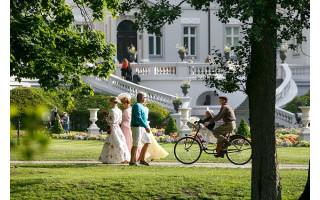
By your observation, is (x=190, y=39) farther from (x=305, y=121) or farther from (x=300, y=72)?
(x=305, y=121)

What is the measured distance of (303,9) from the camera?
9195mm

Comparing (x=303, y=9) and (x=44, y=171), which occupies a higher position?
(x=303, y=9)

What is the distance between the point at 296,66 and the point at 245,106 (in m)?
4.99

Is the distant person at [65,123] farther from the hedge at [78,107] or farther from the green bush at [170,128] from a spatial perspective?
the green bush at [170,128]

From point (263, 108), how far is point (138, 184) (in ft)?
9.52

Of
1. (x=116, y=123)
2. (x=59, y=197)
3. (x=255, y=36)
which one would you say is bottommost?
(x=59, y=197)

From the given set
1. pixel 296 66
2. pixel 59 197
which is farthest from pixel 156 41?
pixel 59 197

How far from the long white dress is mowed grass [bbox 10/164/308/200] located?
5.01 ft

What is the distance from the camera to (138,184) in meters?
11.5

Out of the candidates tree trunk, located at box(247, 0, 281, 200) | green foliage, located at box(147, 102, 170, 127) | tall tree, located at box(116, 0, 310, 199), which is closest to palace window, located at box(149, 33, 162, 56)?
green foliage, located at box(147, 102, 170, 127)
